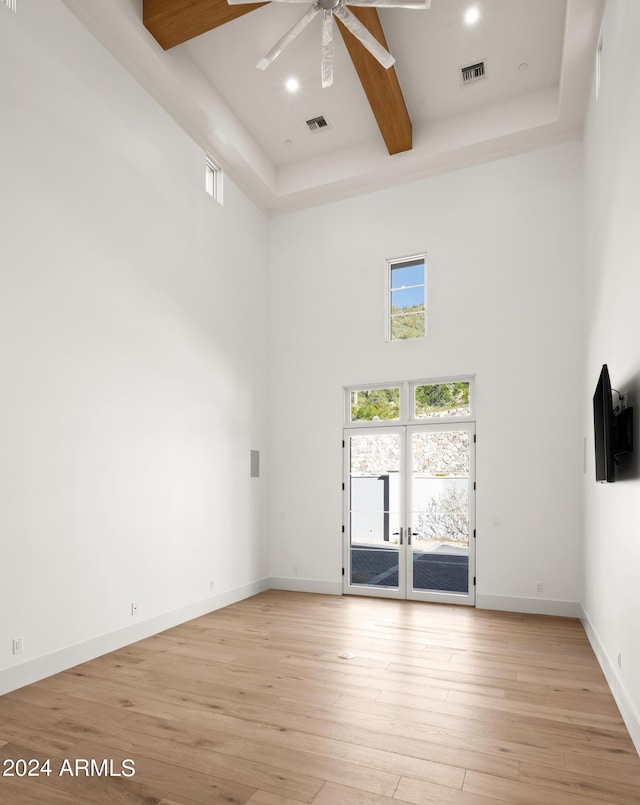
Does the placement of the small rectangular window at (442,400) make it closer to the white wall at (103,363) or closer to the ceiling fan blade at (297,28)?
the white wall at (103,363)

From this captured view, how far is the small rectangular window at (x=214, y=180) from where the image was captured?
7227mm

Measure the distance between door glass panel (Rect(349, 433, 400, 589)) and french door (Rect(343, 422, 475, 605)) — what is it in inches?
0.5

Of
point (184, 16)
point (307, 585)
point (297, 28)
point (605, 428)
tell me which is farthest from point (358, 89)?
point (307, 585)

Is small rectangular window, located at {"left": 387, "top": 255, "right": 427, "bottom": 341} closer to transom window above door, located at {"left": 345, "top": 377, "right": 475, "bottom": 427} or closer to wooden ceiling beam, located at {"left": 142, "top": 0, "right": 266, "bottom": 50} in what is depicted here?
transom window above door, located at {"left": 345, "top": 377, "right": 475, "bottom": 427}

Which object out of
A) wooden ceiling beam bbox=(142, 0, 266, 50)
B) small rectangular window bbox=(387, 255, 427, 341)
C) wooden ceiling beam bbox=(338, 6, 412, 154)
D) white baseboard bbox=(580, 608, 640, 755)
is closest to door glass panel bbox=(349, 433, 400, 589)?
small rectangular window bbox=(387, 255, 427, 341)

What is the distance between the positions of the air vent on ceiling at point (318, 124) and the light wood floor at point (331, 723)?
21.1 ft

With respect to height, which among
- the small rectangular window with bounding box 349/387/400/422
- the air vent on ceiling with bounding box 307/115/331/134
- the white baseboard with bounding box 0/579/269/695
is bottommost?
the white baseboard with bounding box 0/579/269/695

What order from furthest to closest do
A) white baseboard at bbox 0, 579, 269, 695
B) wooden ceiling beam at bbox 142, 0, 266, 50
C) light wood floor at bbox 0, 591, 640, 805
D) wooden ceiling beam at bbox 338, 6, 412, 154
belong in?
wooden ceiling beam at bbox 338, 6, 412, 154
wooden ceiling beam at bbox 142, 0, 266, 50
white baseboard at bbox 0, 579, 269, 695
light wood floor at bbox 0, 591, 640, 805

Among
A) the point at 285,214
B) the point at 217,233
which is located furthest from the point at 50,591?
the point at 285,214

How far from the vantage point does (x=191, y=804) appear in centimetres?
257

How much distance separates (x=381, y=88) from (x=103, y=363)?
4485 millimetres

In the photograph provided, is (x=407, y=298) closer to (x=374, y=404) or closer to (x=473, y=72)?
(x=374, y=404)

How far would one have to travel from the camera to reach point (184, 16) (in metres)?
5.32

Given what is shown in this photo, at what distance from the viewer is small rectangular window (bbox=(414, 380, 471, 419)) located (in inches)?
284
